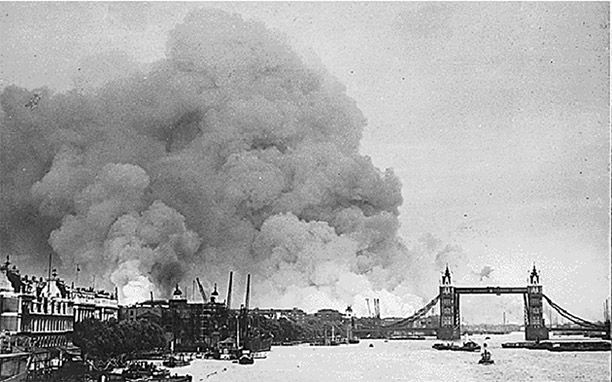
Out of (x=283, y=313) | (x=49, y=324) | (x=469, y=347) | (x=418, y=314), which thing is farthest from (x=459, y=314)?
(x=49, y=324)

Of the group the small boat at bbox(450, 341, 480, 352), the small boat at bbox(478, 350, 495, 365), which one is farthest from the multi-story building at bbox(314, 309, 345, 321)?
the small boat at bbox(478, 350, 495, 365)

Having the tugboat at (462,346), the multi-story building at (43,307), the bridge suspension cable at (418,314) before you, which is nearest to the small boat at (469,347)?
the tugboat at (462,346)

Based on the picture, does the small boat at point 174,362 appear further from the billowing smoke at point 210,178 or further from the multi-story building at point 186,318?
the billowing smoke at point 210,178

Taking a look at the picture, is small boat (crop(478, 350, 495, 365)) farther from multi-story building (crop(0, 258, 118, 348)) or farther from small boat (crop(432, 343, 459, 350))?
multi-story building (crop(0, 258, 118, 348))

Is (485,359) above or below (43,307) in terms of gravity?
below

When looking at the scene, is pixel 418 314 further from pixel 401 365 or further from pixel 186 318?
pixel 186 318

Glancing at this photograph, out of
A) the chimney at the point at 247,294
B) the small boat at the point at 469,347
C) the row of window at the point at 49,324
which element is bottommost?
the small boat at the point at 469,347
